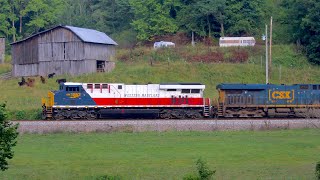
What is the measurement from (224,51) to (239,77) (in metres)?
9.90

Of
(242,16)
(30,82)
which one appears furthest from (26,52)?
(242,16)

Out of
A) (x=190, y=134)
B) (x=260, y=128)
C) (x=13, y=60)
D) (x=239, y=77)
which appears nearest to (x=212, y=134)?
(x=190, y=134)

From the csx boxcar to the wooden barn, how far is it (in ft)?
56.3

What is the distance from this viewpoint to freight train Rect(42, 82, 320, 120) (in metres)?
43.6

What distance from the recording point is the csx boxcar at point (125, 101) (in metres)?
43.5

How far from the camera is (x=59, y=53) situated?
61.7 metres

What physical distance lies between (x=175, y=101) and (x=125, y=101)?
3.82 m

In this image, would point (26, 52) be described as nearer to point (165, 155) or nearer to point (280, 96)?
point (280, 96)

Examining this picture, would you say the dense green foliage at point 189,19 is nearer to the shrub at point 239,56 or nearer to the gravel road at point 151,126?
the shrub at point 239,56

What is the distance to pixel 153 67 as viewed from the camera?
61.9m

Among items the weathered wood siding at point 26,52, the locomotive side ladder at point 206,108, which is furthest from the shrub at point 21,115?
the weathered wood siding at point 26,52

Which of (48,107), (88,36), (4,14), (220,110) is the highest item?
(4,14)

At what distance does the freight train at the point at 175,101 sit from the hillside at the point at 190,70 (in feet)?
19.8

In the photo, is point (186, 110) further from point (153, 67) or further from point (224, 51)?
point (224, 51)
